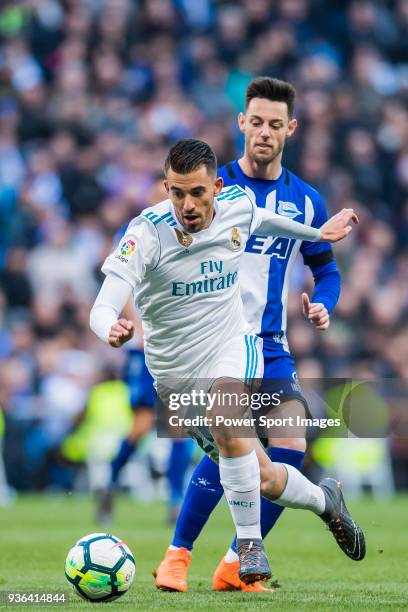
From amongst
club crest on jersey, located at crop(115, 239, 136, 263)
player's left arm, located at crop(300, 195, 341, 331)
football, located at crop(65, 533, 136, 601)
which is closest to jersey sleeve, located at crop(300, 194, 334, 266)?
player's left arm, located at crop(300, 195, 341, 331)

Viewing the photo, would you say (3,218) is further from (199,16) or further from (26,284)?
(199,16)

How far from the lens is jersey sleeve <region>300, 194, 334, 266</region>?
705 centimetres

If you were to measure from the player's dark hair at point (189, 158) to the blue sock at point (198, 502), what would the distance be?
164 cm

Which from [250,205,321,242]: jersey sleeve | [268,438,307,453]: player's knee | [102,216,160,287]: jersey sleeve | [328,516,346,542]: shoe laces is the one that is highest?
[250,205,321,242]: jersey sleeve

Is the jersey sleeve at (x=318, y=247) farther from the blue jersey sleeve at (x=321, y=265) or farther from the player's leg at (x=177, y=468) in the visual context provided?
the player's leg at (x=177, y=468)

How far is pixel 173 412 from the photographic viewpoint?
6402 millimetres

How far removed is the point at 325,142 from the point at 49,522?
8.10 m

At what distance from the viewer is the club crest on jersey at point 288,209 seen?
273 inches

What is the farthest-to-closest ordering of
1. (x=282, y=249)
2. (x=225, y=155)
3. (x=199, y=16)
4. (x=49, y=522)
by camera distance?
(x=199, y=16) < (x=225, y=155) < (x=49, y=522) < (x=282, y=249)

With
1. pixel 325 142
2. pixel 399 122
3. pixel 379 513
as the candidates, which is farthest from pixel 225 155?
pixel 379 513

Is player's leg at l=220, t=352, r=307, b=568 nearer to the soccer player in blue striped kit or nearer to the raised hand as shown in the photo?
the soccer player in blue striped kit

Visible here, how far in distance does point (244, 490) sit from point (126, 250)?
1.18 metres

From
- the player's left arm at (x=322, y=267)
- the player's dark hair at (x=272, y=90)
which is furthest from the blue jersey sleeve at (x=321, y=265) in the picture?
the player's dark hair at (x=272, y=90)

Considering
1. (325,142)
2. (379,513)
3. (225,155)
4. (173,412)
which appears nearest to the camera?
(173,412)
